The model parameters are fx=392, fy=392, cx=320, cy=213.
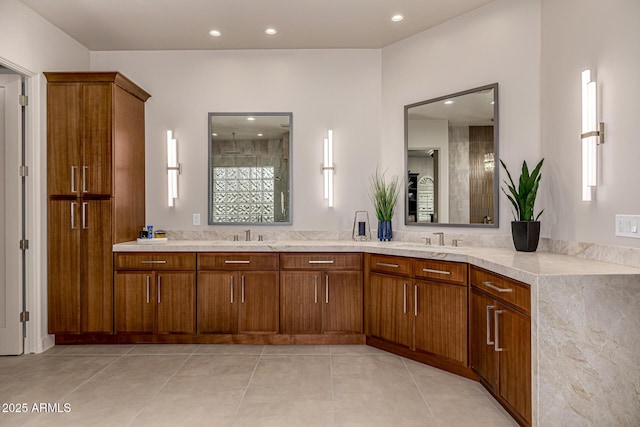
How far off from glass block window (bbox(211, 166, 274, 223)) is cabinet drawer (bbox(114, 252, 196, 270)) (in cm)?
70

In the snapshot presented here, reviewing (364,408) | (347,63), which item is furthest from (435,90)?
(364,408)

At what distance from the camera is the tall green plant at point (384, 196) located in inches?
154

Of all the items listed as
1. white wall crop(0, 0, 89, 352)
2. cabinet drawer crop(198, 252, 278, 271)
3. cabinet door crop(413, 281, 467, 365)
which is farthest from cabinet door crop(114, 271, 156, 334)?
cabinet door crop(413, 281, 467, 365)

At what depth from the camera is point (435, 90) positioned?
3701mm

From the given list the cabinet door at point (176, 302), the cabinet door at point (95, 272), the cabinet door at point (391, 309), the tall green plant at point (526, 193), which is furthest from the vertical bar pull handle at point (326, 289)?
the cabinet door at point (95, 272)

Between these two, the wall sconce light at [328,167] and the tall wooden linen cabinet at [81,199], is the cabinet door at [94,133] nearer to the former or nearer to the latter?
the tall wooden linen cabinet at [81,199]

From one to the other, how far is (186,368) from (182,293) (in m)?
0.74

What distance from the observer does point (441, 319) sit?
9.71 feet

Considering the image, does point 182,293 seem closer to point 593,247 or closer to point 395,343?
point 395,343

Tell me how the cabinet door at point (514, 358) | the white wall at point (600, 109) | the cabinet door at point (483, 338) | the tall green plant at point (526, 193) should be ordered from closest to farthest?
the cabinet door at point (514, 358), the white wall at point (600, 109), the cabinet door at point (483, 338), the tall green plant at point (526, 193)

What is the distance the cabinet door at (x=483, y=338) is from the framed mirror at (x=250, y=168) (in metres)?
2.10

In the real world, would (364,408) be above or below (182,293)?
below

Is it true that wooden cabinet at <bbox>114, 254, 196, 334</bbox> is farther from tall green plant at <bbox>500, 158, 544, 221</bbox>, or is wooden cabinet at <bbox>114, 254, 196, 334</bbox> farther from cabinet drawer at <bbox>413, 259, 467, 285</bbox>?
tall green plant at <bbox>500, 158, 544, 221</bbox>

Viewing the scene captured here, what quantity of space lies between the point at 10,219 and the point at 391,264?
325 centimetres
